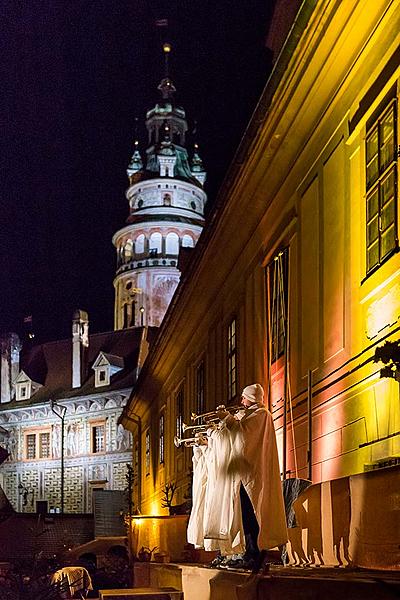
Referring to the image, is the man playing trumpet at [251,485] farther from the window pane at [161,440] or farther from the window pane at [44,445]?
the window pane at [44,445]

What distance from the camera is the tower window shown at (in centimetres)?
883

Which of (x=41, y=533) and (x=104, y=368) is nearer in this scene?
(x=41, y=533)

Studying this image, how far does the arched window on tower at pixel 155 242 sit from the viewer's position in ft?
245

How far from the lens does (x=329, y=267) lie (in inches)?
427

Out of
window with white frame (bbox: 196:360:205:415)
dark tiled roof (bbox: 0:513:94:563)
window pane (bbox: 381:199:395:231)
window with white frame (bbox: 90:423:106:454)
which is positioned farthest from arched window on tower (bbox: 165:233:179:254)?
window pane (bbox: 381:199:395:231)

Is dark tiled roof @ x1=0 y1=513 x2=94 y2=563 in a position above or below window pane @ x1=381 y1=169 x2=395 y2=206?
below

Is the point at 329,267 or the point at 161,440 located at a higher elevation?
the point at 329,267

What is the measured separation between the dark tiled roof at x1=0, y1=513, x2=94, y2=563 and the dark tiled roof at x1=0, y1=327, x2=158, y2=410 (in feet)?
51.6

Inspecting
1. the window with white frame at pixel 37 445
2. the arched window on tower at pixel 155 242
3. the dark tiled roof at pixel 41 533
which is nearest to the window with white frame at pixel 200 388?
the dark tiled roof at pixel 41 533

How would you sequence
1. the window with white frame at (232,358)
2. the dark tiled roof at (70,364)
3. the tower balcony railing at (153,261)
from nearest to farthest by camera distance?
the window with white frame at (232,358) → the dark tiled roof at (70,364) → the tower balcony railing at (153,261)

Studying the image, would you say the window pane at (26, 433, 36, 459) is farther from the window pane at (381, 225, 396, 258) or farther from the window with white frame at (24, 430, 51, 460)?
the window pane at (381, 225, 396, 258)

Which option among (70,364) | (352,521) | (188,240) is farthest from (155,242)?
(352,521)

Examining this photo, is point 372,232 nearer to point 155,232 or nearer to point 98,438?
point 98,438

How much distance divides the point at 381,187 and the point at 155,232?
6625cm
